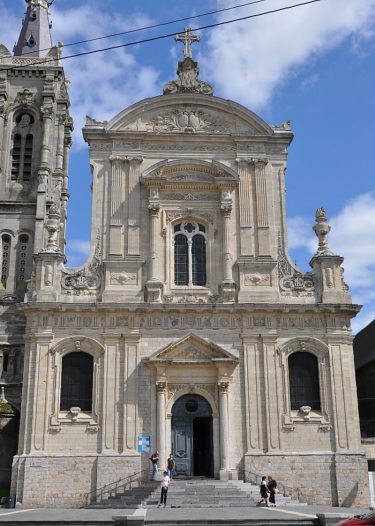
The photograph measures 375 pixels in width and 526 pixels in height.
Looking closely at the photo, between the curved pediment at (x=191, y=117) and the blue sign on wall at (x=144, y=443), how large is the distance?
12.7 metres

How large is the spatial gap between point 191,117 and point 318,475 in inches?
609

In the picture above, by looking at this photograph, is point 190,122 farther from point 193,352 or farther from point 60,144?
point 60,144

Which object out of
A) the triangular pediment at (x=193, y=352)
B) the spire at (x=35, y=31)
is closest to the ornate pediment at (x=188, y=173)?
the triangular pediment at (x=193, y=352)

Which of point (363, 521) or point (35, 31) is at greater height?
point (35, 31)

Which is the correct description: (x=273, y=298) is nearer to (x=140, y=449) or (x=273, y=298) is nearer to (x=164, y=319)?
(x=164, y=319)

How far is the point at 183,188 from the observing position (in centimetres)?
2700

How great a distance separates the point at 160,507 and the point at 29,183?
1074 inches

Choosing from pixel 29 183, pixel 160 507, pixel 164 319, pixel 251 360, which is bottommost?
pixel 160 507

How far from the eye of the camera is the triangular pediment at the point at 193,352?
24.0 metres

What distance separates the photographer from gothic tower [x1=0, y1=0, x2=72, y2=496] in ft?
120

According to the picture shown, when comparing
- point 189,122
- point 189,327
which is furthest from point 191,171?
point 189,327

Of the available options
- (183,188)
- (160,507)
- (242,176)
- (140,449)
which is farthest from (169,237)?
(160,507)

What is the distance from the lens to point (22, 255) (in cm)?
4003

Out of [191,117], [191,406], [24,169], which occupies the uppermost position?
[24,169]
